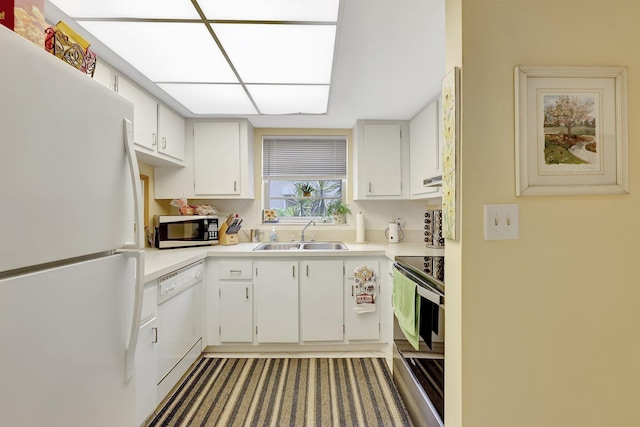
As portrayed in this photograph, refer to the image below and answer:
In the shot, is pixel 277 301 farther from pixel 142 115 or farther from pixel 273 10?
pixel 273 10

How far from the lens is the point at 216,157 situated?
2.84 meters

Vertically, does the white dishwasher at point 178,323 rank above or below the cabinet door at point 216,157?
below

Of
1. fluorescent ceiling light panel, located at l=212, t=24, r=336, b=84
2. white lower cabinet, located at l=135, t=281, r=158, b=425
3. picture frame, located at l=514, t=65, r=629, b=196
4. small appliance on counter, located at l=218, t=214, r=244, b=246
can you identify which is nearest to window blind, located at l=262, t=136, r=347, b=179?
small appliance on counter, located at l=218, t=214, r=244, b=246

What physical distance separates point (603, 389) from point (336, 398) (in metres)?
1.39

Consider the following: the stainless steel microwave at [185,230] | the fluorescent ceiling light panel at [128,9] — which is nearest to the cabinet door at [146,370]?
the stainless steel microwave at [185,230]

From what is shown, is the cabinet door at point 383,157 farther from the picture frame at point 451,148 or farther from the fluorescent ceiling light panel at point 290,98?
the picture frame at point 451,148

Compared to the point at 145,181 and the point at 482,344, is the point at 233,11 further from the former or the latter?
A: the point at 145,181

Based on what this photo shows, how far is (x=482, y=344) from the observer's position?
3.22ft

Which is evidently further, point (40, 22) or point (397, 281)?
point (397, 281)

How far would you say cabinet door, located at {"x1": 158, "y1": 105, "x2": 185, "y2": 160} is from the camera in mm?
2371

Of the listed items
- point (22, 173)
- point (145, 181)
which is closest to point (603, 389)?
point (22, 173)

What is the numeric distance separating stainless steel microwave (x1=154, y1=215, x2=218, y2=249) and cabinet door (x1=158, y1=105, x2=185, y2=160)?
0.59 meters

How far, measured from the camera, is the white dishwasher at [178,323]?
5.79ft

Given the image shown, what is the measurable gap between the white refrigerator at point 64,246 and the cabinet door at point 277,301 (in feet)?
4.81
